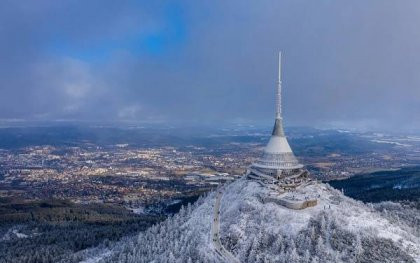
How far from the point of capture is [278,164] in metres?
98.4

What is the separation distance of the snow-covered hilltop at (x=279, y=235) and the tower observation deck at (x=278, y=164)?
688 cm

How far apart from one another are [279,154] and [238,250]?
Answer: 31.7 m

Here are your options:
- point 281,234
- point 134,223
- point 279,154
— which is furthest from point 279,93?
point 134,223

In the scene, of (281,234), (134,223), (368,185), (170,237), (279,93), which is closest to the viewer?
(281,234)

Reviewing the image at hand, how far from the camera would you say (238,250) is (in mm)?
72062

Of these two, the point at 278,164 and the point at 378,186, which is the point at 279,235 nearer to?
the point at 278,164

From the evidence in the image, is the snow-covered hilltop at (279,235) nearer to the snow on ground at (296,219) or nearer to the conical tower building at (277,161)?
the snow on ground at (296,219)

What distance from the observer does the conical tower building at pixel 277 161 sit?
97438 millimetres

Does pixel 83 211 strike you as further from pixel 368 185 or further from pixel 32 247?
pixel 368 185

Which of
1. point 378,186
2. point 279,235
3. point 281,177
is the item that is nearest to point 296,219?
point 279,235

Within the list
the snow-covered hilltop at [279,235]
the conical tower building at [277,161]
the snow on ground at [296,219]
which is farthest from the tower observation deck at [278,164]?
the snow on ground at [296,219]

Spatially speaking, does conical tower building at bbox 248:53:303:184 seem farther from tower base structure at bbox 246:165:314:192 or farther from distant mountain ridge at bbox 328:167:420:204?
distant mountain ridge at bbox 328:167:420:204

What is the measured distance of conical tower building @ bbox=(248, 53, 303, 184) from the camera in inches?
3836

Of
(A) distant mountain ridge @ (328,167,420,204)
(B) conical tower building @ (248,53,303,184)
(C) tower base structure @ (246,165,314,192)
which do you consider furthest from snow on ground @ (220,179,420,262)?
(A) distant mountain ridge @ (328,167,420,204)
